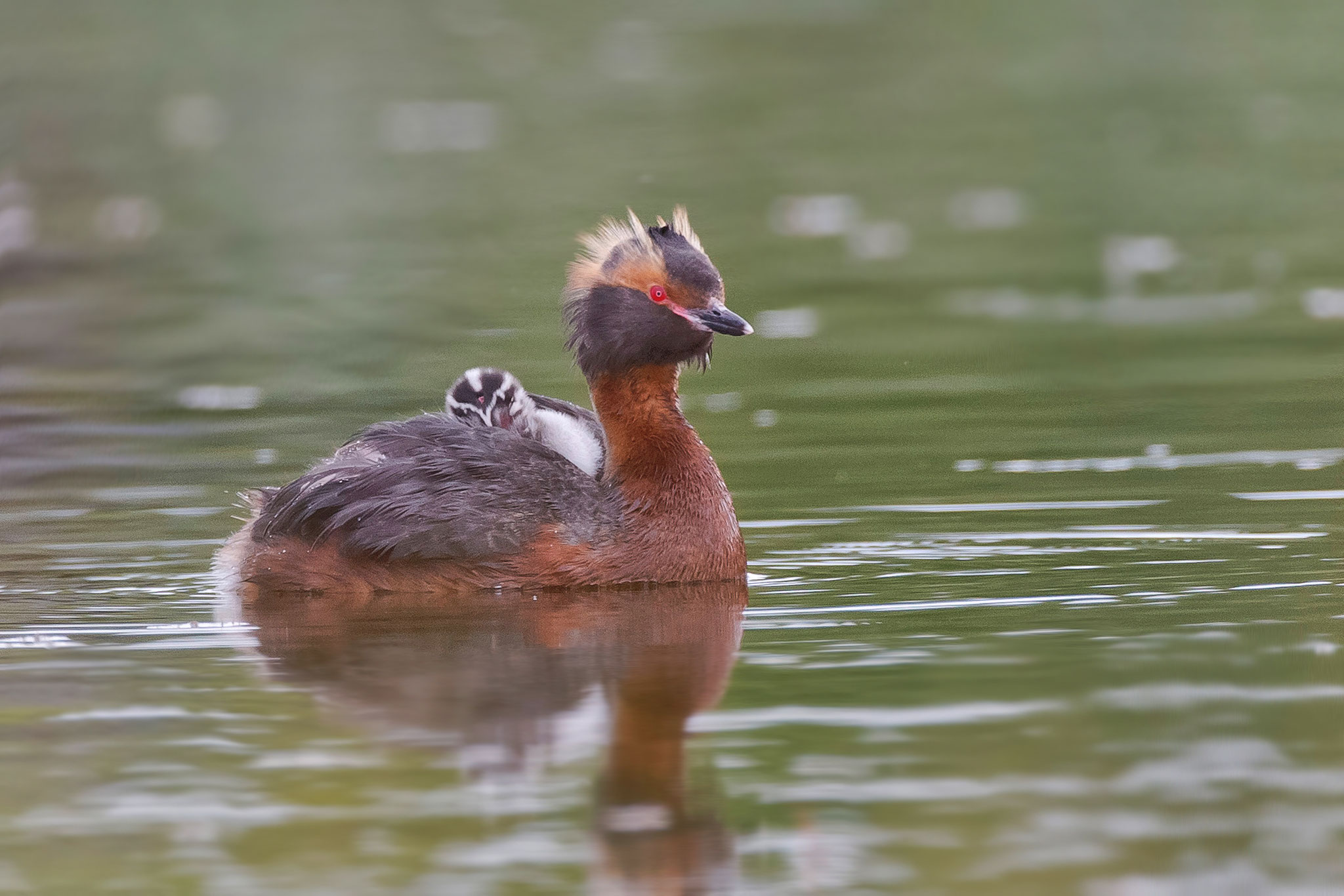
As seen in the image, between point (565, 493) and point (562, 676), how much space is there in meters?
1.74

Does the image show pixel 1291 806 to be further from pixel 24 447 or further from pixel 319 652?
pixel 24 447

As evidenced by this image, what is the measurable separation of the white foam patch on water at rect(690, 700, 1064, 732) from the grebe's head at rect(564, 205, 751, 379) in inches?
98.7

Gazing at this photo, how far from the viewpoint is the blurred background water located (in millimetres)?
5938

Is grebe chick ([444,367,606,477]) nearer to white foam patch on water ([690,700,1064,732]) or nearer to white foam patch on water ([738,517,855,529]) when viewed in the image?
white foam patch on water ([738,517,855,529])

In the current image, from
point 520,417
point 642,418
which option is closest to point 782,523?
point 642,418

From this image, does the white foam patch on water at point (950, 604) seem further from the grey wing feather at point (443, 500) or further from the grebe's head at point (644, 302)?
the grebe's head at point (644, 302)

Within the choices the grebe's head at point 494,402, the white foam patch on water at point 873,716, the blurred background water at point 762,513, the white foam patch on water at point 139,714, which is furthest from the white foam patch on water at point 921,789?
the grebe's head at point 494,402

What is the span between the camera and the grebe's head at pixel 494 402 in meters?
10.2

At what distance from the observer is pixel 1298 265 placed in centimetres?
1806

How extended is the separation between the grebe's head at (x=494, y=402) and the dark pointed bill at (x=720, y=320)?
1.19 meters

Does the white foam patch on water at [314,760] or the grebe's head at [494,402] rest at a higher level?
the grebe's head at [494,402]

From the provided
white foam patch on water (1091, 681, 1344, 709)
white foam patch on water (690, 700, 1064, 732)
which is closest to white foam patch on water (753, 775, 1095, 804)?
white foam patch on water (690, 700, 1064, 732)

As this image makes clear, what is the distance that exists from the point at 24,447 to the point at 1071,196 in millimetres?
13231

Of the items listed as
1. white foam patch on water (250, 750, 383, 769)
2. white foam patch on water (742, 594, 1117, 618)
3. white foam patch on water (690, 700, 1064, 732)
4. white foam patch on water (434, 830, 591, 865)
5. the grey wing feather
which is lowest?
white foam patch on water (434, 830, 591, 865)
